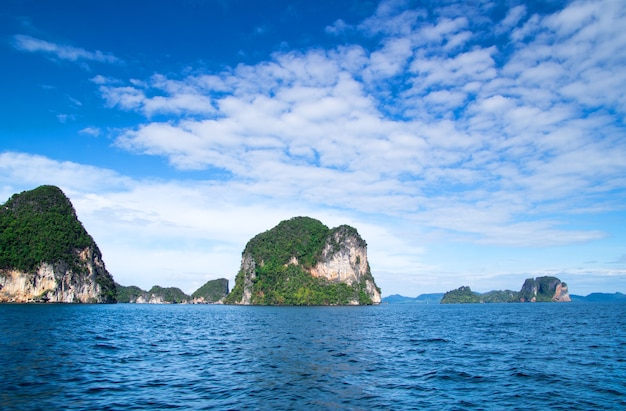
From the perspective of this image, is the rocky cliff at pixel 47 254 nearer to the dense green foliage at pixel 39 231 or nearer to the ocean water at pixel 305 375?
the dense green foliage at pixel 39 231

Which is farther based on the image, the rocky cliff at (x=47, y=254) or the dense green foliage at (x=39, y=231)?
the dense green foliage at (x=39, y=231)

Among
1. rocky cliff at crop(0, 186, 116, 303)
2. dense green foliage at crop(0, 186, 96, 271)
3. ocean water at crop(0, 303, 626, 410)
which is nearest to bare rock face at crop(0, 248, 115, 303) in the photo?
rocky cliff at crop(0, 186, 116, 303)

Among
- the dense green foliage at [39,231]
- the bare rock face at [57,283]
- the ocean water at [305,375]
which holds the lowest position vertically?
the ocean water at [305,375]

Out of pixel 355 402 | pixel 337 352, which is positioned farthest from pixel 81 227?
pixel 355 402

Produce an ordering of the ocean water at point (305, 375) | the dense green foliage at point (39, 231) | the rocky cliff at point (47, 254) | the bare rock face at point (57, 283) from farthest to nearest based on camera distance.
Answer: the dense green foliage at point (39, 231) → the rocky cliff at point (47, 254) → the bare rock face at point (57, 283) → the ocean water at point (305, 375)

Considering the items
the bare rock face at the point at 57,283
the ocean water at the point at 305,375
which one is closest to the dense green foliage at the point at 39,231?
the bare rock face at the point at 57,283

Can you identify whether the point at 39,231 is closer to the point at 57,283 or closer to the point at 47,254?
the point at 47,254

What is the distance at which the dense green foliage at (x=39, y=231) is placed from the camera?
138000 millimetres

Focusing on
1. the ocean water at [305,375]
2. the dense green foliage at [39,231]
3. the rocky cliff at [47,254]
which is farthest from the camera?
the dense green foliage at [39,231]

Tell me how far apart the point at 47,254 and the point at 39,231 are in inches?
496

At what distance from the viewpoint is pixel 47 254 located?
142875 millimetres

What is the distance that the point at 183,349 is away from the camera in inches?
1341

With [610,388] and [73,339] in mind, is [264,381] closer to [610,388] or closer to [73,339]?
[610,388]

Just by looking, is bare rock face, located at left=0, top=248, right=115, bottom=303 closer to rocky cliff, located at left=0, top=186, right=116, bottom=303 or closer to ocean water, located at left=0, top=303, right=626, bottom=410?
rocky cliff, located at left=0, top=186, right=116, bottom=303
